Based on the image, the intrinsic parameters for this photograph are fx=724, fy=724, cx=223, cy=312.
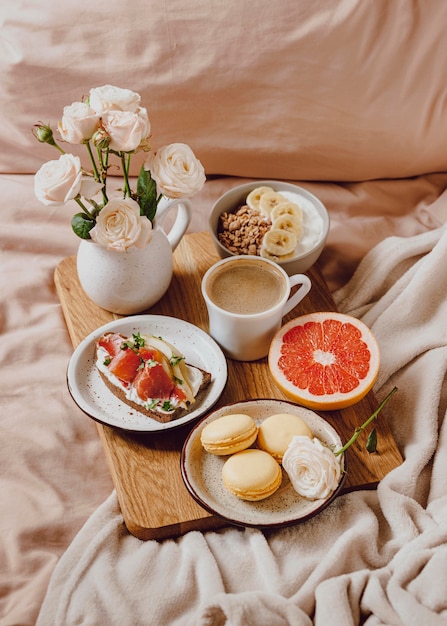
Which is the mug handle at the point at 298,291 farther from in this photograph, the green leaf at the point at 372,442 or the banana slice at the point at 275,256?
the green leaf at the point at 372,442

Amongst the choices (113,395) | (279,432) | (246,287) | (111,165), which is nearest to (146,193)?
(111,165)

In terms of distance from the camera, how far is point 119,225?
120cm

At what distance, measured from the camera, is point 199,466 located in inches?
45.5

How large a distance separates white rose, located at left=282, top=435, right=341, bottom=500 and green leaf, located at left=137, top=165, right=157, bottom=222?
1.53 feet

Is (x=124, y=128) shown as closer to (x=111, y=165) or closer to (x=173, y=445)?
(x=111, y=165)

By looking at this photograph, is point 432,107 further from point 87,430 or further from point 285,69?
point 87,430

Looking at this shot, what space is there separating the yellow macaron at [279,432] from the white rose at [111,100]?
55cm

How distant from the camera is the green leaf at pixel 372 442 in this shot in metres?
1.17

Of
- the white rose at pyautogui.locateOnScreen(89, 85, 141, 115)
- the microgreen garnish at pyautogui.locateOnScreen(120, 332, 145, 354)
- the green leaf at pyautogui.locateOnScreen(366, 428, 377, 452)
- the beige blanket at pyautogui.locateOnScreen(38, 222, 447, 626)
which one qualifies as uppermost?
the white rose at pyautogui.locateOnScreen(89, 85, 141, 115)

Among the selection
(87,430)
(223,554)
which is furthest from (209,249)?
(223,554)

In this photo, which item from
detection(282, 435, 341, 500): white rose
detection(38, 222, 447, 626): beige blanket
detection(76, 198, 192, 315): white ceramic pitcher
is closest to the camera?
detection(38, 222, 447, 626): beige blanket

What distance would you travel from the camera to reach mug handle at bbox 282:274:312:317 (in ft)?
4.32

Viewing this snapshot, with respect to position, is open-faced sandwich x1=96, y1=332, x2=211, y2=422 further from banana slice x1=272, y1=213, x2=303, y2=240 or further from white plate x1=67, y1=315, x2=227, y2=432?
banana slice x1=272, y1=213, x2=303, y2=240

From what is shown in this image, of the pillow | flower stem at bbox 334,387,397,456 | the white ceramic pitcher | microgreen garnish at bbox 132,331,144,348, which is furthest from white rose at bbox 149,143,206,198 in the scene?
flower stem at bbox 334,387,397,456
